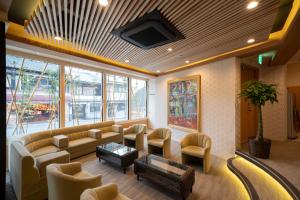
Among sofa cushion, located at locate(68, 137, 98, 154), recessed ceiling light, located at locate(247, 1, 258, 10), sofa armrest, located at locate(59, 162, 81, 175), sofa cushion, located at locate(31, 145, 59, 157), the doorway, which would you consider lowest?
sofa cushion, located at locate(68, 137, 98, 154)

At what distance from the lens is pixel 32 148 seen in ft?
11.5

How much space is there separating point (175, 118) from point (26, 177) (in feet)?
15.8

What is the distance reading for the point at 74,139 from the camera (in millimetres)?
4578

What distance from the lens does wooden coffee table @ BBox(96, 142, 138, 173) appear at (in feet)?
11.0

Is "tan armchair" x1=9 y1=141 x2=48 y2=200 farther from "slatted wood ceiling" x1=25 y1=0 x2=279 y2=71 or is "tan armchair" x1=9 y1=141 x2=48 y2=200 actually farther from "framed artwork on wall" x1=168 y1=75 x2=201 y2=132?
"framed artwork on wall" x1=168 y1=75 x2=201 y2=132

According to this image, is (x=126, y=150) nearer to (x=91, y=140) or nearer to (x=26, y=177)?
(x=91, y=140)

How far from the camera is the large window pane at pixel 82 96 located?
5.08 meters

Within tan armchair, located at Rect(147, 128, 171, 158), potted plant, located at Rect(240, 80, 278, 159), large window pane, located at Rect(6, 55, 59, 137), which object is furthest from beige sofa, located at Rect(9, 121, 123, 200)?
potted plant, located at Rect(240, 80, 278, 159)

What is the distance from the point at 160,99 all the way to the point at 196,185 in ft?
14.3

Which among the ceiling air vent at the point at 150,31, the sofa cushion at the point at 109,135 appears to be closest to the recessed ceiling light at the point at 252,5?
the ceiling air vent at the point at 150,31

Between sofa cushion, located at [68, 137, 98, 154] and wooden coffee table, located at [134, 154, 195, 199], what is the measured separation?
6.81 feet

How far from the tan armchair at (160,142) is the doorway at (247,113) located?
2537mm

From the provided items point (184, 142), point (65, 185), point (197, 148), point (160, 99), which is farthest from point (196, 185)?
→ point (160, 99)

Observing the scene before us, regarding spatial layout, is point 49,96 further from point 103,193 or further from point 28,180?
point 103,193
